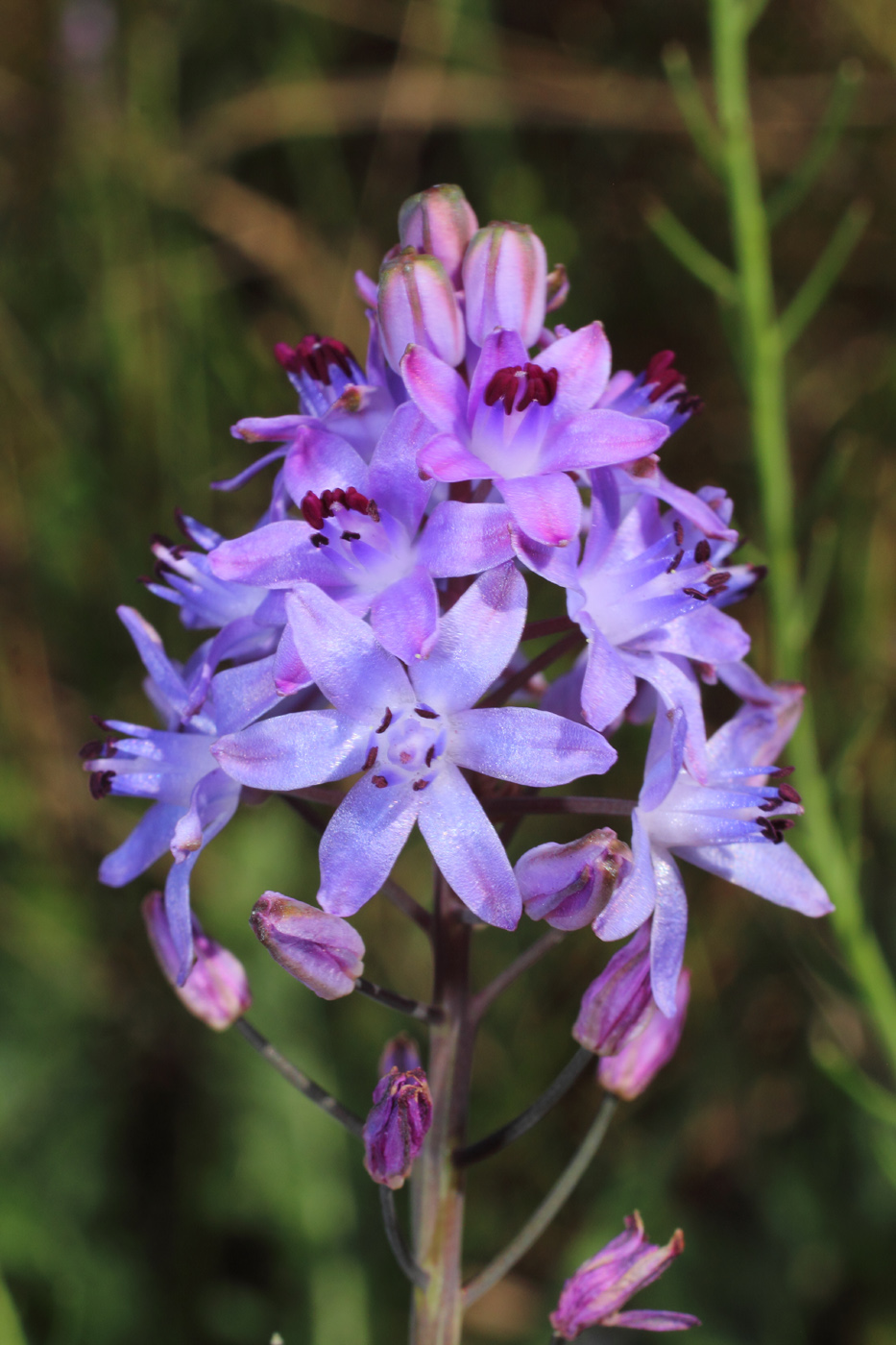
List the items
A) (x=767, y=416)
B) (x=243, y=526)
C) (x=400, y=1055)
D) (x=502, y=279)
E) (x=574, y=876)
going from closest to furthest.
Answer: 1. (x=574, y=876)
2. (x=502, y=279)
3. (x=400, y=1055)
4. (x=767, y=416)
5. (x=243, y=526)

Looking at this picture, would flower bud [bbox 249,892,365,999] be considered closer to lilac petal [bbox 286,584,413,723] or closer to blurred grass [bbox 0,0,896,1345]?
lilac petal [bbox 286,584,413,723]

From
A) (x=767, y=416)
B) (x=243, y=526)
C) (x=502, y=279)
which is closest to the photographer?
(x=502, y=279)

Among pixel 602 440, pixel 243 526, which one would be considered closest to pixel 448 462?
pixel 602 440

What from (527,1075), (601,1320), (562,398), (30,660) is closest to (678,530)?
(562,398)

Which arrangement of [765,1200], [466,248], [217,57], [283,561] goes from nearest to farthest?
[283,561], [466,248], [765,1200], [217,57]

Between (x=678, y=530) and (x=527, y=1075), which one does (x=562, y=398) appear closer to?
(x=678, y=530)

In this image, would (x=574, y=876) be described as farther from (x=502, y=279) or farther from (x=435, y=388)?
(x=502, y=279)

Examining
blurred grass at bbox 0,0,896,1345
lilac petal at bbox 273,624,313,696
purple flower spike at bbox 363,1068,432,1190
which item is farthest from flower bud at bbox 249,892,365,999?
blurred grass at bbox 0,0,896,1345

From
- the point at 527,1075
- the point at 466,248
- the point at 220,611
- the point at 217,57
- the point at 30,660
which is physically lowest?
the point at 527,1075
